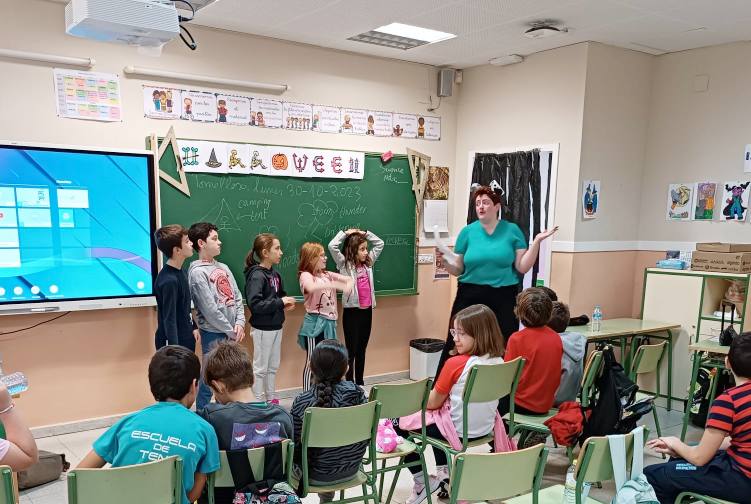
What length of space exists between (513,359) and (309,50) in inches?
120

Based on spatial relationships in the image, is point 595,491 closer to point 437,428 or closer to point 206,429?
point 437,428

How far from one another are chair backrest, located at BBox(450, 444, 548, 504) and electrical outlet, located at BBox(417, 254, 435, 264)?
3601 millimetres

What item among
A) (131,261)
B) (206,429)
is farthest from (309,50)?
(206,429)

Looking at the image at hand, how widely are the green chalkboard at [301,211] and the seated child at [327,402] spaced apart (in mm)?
2298

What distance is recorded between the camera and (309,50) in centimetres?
484

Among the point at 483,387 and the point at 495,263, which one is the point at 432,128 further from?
the point at 483,387

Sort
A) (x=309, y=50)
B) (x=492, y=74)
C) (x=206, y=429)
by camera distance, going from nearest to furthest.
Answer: (x=206, y=429)
(x=309, y=50)
(x=492, y=74)

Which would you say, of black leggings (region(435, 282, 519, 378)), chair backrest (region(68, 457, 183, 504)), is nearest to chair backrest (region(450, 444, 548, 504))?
chair backrest (region(68, 457, 183, 504))

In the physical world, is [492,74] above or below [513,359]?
above

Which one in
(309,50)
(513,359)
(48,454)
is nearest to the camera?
(513,359)

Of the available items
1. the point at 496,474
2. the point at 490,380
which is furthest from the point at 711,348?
the point at 496,474

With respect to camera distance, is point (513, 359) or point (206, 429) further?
point (513, 359)

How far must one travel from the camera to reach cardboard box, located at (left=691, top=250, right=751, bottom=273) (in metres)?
4.37

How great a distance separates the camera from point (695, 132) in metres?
4.89
